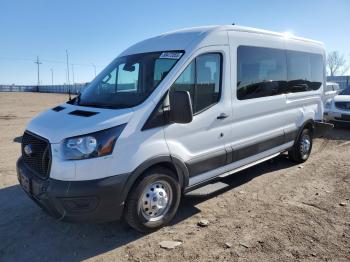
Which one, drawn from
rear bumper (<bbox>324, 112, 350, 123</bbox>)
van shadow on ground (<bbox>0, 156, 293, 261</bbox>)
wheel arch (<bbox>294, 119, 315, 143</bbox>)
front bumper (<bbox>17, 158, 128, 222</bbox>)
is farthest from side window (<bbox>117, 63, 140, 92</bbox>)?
rear bumper (<bbox>324, 112, 350, 123</bbox>)

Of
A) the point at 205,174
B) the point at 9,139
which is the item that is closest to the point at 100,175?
the point at 205,174

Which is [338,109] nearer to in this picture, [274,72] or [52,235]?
[274,72]

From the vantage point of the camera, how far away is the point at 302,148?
276 inches

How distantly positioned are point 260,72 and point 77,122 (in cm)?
322

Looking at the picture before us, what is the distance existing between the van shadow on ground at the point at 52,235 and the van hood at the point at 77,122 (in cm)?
127

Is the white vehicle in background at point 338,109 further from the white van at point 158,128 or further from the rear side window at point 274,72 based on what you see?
the white van at point 158,128

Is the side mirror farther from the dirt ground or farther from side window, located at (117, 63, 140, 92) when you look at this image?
the dirt ground

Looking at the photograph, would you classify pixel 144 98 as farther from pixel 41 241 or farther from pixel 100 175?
pixel 41 241

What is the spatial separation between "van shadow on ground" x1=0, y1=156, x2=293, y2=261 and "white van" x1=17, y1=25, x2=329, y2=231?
0.40 m

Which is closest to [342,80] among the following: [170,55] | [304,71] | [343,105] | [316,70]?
[343,105]

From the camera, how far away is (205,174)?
4.66m

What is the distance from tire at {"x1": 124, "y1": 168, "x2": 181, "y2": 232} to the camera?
151 inches

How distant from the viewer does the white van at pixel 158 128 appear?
11.5 feet

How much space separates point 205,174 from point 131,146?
142cm
